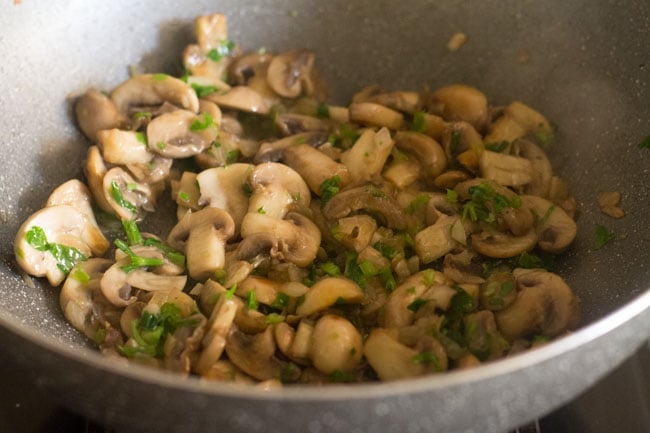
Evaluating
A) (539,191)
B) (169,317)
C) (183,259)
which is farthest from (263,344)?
(539,191)

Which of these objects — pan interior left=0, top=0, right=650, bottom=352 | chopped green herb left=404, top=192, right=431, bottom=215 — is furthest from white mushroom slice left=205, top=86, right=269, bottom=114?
chopped green herb left=404, top=192, right=431, bottom=215

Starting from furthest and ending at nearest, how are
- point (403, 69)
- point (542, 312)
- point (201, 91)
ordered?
point (403, 69) < point (201, 91) < point (542, 312)

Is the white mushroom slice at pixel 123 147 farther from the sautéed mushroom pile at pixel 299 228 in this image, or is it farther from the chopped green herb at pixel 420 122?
the chopped green herb at pixel 420 122

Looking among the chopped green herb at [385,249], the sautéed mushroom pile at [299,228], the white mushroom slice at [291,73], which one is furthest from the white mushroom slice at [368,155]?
the white mushroom slice at [291,73]

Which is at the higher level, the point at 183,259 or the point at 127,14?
the point at 127,14

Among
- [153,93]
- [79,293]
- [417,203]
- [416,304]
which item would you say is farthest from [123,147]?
[416,304]

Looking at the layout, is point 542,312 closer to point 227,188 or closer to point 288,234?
point 288,234

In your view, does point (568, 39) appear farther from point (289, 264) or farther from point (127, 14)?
point (127, 14)
